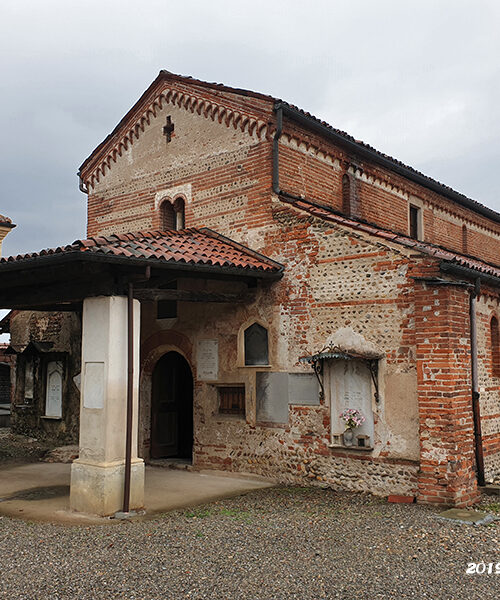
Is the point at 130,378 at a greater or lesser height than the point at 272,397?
greater

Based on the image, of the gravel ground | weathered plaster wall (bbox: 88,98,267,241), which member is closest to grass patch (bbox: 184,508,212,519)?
the gravel ground

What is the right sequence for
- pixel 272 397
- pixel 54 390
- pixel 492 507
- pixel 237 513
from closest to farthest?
pixel 237 513 → pixel 492 507 → pixel 272 397 → pixel 54 390

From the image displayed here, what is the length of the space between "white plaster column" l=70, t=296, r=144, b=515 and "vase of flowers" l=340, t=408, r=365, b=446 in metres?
2.96

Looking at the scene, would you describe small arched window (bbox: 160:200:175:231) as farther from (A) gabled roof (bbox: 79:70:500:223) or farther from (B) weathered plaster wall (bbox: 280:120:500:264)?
(B) weathered plaster wall (bbox: 280:120:500:264)

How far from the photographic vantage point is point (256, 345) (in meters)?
9.89

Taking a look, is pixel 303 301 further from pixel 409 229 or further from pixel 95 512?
pixel 409 229

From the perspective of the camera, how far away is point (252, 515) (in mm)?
7312

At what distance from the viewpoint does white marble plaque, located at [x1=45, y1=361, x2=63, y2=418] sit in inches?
522

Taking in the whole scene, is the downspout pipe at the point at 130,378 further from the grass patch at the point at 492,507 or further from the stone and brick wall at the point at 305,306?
the grass patch at the point at 492,507

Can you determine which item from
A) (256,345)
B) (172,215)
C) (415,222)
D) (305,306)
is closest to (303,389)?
(256,345)

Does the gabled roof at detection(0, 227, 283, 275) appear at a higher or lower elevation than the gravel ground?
higher

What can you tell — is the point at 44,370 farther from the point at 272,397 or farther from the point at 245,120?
the point at 245,120

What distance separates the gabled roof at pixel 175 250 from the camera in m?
7.30

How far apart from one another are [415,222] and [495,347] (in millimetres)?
4694
